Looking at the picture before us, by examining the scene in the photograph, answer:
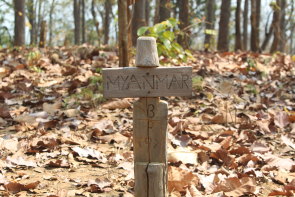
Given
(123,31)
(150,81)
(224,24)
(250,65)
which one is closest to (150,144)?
(150,81)

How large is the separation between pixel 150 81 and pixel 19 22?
33.7 feet

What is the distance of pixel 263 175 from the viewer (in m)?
3.11

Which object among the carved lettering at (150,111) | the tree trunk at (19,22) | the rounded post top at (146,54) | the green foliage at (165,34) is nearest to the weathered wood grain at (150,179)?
the carved lettering at (150,111)

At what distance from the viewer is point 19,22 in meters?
11.5

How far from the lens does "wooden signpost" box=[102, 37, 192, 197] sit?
2.29m

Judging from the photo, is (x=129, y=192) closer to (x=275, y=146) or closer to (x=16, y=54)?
(x=275, y=146)

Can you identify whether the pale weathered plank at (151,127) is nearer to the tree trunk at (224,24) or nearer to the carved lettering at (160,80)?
the carved lettering at (160,80)

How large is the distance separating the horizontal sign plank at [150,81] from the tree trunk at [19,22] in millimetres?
9698

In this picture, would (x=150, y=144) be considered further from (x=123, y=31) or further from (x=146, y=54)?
(x=123, y=31)

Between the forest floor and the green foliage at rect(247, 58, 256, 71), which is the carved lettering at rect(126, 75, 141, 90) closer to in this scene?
the forest floor

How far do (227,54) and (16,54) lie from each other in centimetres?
525

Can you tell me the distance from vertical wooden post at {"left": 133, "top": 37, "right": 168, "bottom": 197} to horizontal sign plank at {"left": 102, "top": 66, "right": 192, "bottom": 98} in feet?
0.17

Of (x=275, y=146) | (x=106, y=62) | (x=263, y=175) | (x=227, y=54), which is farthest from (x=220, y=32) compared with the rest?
(x=263, y=175)

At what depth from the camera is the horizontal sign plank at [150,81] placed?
2281 millimetres
